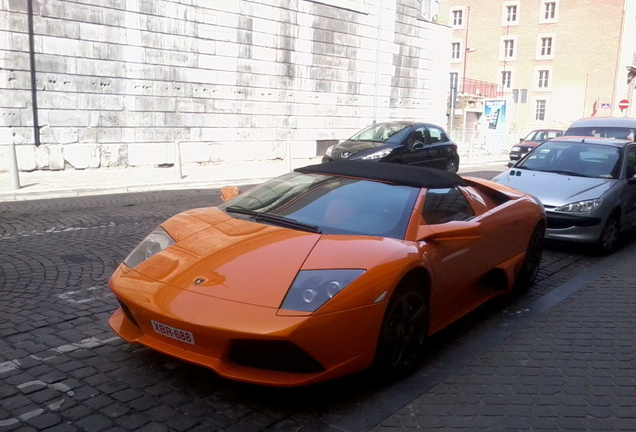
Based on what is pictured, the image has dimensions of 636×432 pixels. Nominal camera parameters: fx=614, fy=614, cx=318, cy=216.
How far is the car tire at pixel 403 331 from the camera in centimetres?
376

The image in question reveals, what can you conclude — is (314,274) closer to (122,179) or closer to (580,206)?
(580,206)

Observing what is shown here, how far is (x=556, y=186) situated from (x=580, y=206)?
1.78 feet

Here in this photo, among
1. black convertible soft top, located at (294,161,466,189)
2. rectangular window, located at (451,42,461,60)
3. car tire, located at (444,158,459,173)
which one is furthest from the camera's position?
rectangular window, located at (451,42,461,60)

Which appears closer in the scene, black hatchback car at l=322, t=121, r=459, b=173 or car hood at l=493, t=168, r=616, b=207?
car hood at l=493, t=168, r=616, b=207

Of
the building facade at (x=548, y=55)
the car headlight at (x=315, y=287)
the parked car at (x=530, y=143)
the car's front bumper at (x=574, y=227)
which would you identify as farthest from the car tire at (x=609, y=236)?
the building facade at (x=548, y=55)

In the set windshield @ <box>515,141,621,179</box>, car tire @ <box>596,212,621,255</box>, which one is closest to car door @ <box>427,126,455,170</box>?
windshield @ <box>515,141,621,179</box>

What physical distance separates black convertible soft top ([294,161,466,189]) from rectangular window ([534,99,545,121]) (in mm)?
56713

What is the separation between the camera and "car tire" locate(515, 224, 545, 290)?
6148 millimetres

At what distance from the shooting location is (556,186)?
8.39 meters

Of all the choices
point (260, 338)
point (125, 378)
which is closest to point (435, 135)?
point (125, 378)

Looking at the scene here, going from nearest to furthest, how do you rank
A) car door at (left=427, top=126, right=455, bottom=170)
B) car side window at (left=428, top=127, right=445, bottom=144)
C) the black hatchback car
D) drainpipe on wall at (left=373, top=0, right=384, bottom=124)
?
the black hatchback car
car door at (left=427, top=126, right=455, bottom=170)
car side window at (left=428, top=127, right=445, bottom=144)
drainpipe on wall at (left=373, top=0, right=384, bottom=124)

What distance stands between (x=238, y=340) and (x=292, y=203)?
1.55 meters

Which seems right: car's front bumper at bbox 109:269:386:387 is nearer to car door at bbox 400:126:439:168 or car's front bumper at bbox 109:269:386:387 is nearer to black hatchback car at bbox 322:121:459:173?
black hatchback car at bbox 322:121:459:173

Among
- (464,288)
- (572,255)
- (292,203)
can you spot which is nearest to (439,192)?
(464,288)
